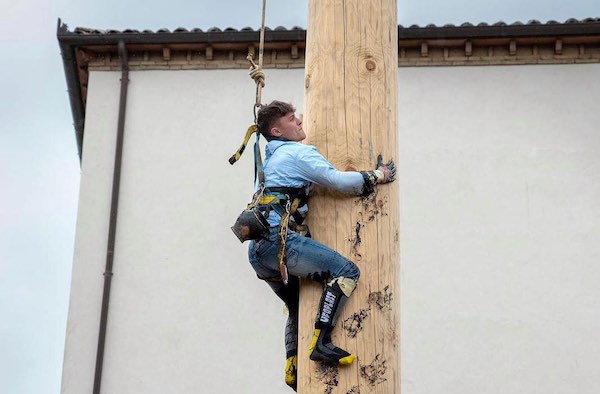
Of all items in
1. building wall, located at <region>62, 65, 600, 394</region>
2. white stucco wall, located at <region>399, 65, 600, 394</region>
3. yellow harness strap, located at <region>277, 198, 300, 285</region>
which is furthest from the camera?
building wall, located at <region>62, 65, 600, 394</region>

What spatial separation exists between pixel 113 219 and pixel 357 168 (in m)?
12.9

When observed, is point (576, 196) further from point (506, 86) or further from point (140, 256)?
point (140, 256)

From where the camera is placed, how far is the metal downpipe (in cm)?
1638

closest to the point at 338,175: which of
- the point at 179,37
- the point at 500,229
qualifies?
the point at 500,229

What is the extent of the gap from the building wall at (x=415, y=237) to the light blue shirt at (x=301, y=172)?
36.6 feet

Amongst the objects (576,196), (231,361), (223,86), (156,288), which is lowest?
(231,361)

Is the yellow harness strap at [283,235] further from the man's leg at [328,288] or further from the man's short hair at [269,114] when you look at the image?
the man's short hair at [269,114]

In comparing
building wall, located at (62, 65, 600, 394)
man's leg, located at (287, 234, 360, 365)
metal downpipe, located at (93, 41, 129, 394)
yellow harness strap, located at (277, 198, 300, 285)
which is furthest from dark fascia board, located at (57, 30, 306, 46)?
man's leg, located at (287, 234, 360, 365)

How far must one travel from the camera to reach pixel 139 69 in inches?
711

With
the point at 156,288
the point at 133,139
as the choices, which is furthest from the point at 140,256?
the point at 133,139

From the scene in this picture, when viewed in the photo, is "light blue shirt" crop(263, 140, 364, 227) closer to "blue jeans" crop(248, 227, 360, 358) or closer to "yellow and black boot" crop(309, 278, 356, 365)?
"blue jeans" crop(248, 227, 360, 358)

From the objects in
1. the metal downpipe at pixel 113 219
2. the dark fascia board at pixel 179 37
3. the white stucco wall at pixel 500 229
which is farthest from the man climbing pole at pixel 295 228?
→ the dark fascia board at pixel 179 37

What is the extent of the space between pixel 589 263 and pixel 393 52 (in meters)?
12.2

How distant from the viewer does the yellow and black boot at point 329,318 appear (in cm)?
442
